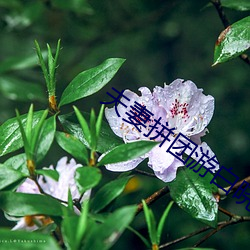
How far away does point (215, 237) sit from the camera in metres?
2.50

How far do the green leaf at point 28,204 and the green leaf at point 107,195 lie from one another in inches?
2.2

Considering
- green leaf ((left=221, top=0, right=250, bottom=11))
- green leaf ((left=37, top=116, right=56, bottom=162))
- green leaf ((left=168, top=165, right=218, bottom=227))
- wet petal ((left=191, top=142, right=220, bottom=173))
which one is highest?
green leaf ((left=221, top=0, right=250, bottom=11))

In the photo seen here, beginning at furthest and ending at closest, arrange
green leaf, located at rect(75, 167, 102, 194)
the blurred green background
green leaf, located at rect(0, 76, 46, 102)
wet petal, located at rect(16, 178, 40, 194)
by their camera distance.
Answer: the blurred green background
green leaf, located at rect(0, 76, 46, 102)
wet petal, located at rect(16, 178, 40, 194)
green leaf, located at rect(75, 167, 102, 194)

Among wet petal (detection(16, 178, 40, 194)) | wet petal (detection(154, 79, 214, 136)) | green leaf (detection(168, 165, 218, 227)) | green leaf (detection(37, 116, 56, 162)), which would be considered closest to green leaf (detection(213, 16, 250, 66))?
wet petal (detection(154, 79, 214, 136))

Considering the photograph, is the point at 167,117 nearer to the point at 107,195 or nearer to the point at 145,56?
the point at 107,195

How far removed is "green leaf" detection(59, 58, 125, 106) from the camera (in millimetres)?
1090

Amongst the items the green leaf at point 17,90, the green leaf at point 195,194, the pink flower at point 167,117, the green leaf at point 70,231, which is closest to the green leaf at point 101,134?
the pink flower at point 167,117

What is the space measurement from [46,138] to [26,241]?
0.25m

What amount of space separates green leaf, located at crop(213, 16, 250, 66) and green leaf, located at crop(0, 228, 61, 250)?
48 centimetres

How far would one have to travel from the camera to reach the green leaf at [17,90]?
6.63 ft

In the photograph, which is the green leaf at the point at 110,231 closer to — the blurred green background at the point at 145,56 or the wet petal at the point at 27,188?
the wet petal at the point at 27,188

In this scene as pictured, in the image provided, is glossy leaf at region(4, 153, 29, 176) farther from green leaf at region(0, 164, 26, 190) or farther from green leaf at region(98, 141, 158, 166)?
green leaf at region(98, 141, 158, 166)

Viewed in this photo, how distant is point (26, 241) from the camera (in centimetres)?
74

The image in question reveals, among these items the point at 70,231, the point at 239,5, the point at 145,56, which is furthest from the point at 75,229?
the point at 145,56
